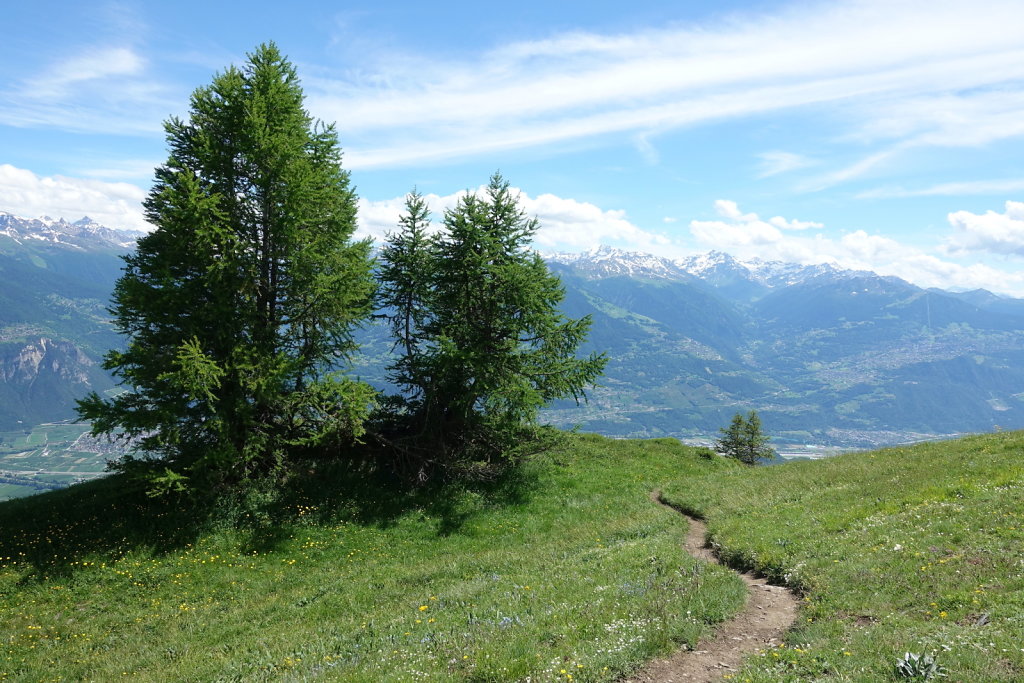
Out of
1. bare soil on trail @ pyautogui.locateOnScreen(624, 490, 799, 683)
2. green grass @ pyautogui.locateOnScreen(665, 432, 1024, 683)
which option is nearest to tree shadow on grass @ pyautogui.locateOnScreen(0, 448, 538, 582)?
green grass @ pyautogui.locateOnScreen(665, 432, 1024, 683)

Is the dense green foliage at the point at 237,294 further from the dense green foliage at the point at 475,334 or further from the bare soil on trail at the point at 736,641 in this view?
the bare soil on trail at the point at 736,641

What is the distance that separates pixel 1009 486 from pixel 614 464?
18731 mm

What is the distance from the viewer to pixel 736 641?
10.9 meters

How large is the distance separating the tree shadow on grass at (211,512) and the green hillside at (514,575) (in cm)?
10

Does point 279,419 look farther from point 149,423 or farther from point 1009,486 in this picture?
point 1009,486

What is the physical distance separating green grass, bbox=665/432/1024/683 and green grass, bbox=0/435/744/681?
2137 mm

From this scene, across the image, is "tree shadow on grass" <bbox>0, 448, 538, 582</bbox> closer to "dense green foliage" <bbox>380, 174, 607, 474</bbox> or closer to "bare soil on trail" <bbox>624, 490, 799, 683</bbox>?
"dense green foliage" <bbox>380, 174, 607, 474</bbox>

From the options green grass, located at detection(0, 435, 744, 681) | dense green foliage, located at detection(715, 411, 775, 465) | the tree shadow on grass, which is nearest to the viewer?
green grass, located at detection(0, 435, 744, 681)

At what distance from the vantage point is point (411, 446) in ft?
88.1

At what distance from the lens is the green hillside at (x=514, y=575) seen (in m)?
9.96

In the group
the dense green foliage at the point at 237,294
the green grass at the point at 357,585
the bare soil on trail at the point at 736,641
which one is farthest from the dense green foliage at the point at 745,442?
Result: the dense green foliage at the point at 237,294

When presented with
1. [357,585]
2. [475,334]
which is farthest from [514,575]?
[475,334]

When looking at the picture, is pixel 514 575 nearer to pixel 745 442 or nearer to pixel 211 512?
pixel 211 512

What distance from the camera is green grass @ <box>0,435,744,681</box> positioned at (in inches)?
426
